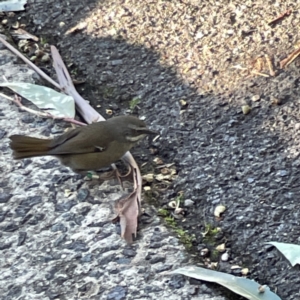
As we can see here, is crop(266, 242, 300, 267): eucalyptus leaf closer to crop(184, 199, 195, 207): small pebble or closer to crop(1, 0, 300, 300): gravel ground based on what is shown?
crop(1, 0, 300, 300): gravel ground

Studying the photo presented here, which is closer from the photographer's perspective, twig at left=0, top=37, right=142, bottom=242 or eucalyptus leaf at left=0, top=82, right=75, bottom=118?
twig at left=0, top=37, right=142, bottom=242

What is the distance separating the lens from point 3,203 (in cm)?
278

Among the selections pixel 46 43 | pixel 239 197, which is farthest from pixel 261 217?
pixel 46 43

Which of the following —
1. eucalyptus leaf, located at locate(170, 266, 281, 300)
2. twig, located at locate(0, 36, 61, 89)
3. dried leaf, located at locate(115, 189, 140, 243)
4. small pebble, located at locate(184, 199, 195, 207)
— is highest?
twig, located at locate(0, 36, 61, 89)

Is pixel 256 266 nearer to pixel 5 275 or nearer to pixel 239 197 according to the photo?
pixel 239 197

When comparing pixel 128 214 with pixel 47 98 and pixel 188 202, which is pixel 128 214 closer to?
pixel 188 202

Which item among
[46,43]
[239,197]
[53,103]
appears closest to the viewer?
[239,197]

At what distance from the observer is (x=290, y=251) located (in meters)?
2.45

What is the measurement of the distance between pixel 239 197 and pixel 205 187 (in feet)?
0.42

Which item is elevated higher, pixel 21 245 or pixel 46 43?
pixel 46 43

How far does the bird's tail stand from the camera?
9.30ft

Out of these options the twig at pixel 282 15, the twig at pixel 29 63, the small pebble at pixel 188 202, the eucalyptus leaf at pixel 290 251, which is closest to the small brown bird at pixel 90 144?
the small pebble at pixel 188 202

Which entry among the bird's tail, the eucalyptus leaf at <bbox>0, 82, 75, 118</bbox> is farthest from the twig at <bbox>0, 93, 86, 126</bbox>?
the bird's tail

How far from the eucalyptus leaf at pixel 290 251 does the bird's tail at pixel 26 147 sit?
0.91m
